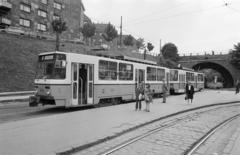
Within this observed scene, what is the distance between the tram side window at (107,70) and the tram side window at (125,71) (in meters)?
0.75

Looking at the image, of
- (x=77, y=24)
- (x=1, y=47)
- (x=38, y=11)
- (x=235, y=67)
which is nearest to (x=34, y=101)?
(x=1, y=47)

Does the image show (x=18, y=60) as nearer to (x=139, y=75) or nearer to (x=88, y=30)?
(x=139, y=75)

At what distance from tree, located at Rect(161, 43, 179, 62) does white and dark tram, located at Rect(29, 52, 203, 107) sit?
4997 centimetres

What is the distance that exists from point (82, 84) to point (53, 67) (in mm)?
1874

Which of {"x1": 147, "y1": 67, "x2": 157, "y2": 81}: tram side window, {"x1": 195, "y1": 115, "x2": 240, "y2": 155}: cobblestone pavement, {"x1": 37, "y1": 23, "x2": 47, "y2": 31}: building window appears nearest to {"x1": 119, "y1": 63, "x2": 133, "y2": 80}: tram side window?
{"x1": 147, "y1": 67, "x2": 157, "y2": 81}: tram side window

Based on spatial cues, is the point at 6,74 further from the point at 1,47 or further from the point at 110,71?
the point at 110,71

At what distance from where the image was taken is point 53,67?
12242 mm

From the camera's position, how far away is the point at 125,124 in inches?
359

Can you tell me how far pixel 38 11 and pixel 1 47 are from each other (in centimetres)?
1924

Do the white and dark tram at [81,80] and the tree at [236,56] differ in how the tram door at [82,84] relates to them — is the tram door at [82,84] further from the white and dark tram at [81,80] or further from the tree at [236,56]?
the tree at [236,56]

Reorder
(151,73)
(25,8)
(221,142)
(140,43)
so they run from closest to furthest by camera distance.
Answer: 1. (221,142)
2. (151,73)
3. (25,8)
4. (140,43)

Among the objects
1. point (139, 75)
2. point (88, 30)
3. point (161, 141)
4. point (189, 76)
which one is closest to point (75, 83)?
point (161, 141)

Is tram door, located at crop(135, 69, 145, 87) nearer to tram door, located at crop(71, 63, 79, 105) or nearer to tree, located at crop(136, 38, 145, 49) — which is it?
tram door, located at crop(71, 63, 79, 105)

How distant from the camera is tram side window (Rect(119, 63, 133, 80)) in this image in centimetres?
1662
